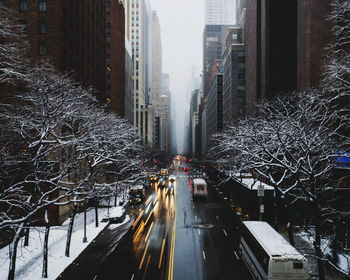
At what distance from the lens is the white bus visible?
14656 mm

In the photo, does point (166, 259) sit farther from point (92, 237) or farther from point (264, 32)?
point (264, 32)

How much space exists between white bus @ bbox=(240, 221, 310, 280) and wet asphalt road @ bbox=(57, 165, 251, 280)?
2.16 m

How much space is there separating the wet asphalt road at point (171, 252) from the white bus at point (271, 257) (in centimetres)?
216

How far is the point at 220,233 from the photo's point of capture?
30.4 meters

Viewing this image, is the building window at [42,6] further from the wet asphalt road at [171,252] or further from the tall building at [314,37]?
the tall building at [314,37]

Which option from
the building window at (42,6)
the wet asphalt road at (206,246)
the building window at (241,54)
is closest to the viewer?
the wet asphalt road at (206,246)

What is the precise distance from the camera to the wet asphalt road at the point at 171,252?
65.4 ft

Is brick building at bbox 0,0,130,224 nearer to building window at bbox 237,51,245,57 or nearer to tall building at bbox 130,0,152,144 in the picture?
building window at bbox 237,51,245,57

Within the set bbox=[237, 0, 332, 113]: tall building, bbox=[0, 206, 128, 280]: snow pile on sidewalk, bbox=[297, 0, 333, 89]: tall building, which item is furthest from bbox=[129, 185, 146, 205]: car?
bbox=[297, 0, 333, 89]: tall building

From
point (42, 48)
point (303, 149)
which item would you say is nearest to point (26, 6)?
point (42, 48)

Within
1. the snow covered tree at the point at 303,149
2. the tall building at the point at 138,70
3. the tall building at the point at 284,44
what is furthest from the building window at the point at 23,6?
the tall building at the point at 138,70

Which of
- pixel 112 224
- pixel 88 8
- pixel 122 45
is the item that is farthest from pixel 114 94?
pixel 112 224

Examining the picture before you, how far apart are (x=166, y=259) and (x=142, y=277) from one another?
368 cm

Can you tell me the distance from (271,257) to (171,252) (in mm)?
11102
